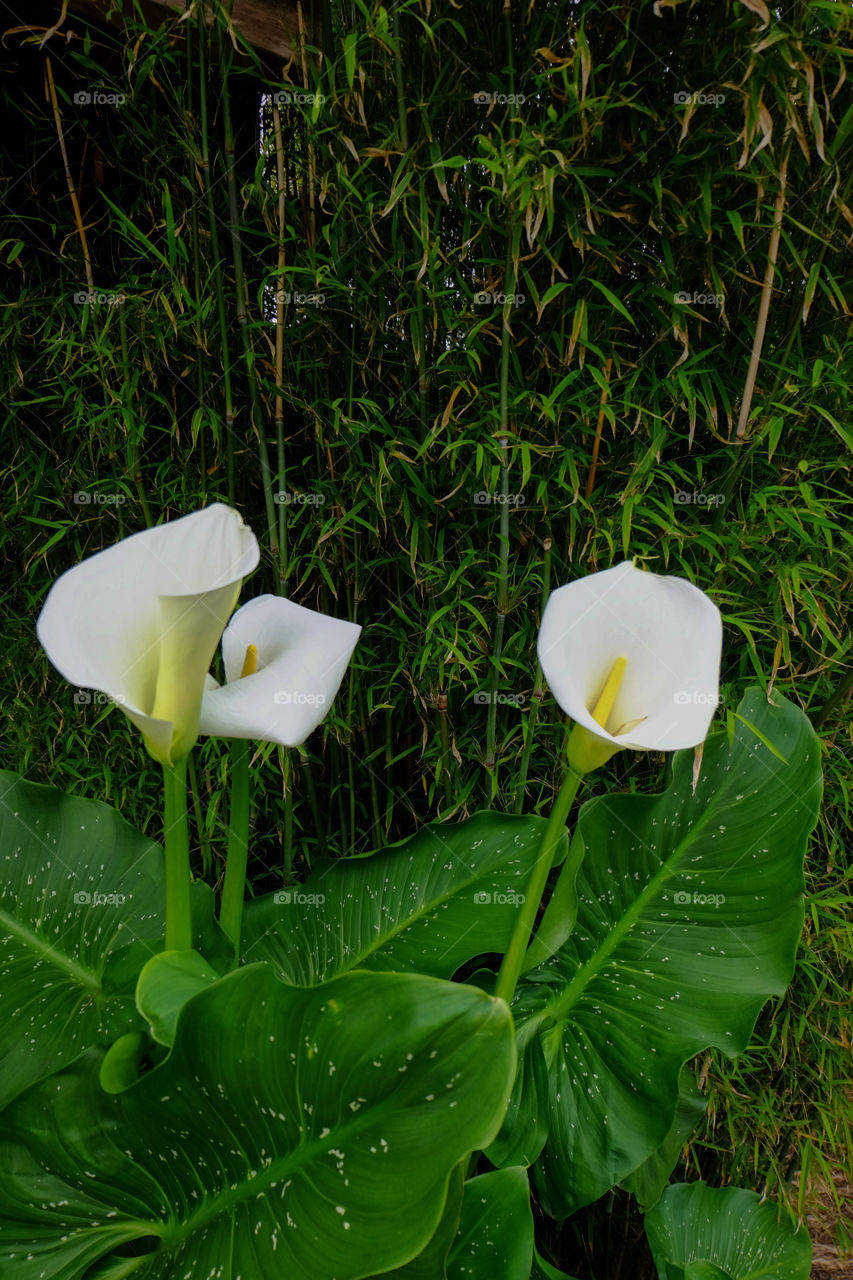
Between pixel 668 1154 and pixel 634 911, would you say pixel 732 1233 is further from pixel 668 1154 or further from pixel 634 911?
pixel 634 911

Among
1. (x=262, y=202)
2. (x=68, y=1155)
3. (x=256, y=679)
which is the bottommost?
(x=68, y=1155)

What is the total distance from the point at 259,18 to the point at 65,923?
1127mm

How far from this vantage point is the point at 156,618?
703 millimetres

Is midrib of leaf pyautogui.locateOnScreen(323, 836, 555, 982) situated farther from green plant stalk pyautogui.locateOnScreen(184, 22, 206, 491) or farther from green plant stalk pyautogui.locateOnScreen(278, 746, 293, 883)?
green plant stalk pyautogui.locateOnScreen(184, 22, 206, 491)

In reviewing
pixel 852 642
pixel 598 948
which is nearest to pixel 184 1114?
pixel 598 948

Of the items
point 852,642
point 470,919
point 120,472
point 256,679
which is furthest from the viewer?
point 120,472

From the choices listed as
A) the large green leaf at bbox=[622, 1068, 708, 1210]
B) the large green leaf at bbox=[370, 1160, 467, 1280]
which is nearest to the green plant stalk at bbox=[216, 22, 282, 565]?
the large green leaf at bbox=[370, 1160, 467, 1280]

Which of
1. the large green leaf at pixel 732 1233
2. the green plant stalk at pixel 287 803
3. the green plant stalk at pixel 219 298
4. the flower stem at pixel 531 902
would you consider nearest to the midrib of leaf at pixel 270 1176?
the flower stem at pixel 531 902

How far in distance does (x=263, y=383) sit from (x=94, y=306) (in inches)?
12.4

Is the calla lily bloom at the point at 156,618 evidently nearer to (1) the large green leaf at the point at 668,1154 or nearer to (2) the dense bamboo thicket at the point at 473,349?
(2) the dense bamboo thicket at the point at 473,349

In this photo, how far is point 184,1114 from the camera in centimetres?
60

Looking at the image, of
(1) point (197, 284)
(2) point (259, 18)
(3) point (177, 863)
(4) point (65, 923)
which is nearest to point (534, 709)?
(3) point (177, 863)

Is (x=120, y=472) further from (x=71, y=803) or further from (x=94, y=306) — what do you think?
(x=71, y=803)

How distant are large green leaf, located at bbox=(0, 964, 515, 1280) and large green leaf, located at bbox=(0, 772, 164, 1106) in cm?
16
